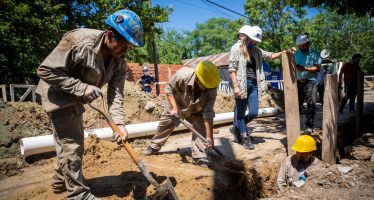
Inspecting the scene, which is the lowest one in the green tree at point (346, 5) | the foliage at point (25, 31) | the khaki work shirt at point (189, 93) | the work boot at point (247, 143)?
the work boot at point (247, 143)

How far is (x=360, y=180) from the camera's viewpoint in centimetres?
348

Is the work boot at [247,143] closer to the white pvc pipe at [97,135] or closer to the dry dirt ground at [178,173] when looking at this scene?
the dry dirt ground at [178,173]

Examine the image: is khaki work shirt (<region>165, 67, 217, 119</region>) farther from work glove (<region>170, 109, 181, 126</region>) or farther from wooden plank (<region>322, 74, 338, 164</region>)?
wooden plank (<region>322, 74, 338, 164</region>)

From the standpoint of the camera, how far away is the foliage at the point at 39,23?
10125 millimetres

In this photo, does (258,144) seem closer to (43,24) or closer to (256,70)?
(256,70)

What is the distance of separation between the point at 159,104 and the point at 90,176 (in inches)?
212

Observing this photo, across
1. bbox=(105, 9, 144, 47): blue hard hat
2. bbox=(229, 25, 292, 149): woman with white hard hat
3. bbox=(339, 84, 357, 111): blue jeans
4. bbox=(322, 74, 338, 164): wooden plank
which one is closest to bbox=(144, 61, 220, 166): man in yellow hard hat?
bbox=(229, 25, 292, 149): woman with white hard hat

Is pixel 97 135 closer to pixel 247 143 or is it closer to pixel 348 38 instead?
pixel 247 143

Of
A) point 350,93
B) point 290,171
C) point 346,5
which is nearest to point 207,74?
point 290,171

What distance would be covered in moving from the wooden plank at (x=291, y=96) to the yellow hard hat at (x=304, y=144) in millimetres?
199

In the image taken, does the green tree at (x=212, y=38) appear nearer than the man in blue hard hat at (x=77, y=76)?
No

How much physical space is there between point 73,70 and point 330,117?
3.65 meters

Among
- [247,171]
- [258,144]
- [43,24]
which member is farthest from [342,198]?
[43,24]

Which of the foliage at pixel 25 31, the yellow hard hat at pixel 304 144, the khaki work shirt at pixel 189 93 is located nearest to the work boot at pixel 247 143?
the yellow hard hat at pixel 304 144
